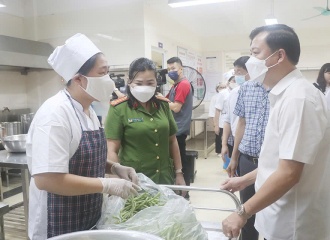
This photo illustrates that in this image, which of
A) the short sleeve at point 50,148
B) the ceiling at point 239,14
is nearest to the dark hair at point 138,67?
the short sleeve at point 50,148

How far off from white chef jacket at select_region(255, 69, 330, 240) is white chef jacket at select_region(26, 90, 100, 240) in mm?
703

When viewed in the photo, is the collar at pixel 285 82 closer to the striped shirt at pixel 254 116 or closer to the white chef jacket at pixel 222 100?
the striped shirt at pixel 254 116

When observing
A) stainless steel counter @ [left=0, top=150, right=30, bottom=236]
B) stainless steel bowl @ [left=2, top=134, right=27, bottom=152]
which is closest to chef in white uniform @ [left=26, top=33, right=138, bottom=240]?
stainless steel counter @ [left=0, top=150, right=30, bottom=236]

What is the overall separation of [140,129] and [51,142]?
2.49 ft

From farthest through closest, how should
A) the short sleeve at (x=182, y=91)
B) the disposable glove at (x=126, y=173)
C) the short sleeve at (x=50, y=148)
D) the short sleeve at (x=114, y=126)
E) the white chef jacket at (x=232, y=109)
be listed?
the short sleeve at (x=182, y=91)
the white chef jacket at (x=232, y=109)
the short sleeve at (x=114, y=126)
the disposable glove at (x=126, y=173)
the short sleeve at (x=50, y=148)

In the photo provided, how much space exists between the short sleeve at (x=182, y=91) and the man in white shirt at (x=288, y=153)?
178 cm

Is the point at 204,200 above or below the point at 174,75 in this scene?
below

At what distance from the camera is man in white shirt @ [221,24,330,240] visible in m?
1.07

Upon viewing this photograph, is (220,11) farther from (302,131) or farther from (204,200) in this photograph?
(302,131)

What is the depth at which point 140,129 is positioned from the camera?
1.67 m

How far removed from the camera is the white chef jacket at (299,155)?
107cm

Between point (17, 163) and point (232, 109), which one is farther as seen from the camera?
point (232, 109)

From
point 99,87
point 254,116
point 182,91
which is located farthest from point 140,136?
point 182,91

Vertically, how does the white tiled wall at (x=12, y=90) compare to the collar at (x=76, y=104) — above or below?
above
